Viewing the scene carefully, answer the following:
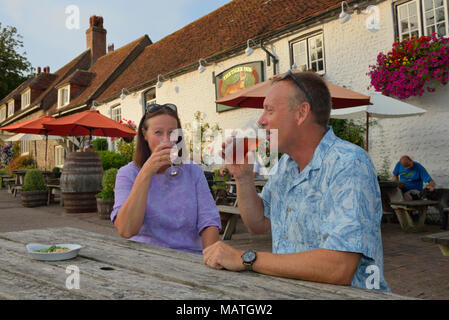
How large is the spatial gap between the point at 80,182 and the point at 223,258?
7949mm

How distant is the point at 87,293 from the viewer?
1183mm

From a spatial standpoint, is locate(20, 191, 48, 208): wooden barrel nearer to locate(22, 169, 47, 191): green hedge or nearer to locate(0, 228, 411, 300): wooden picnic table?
locate(22, 169, 47, 191): green hedge

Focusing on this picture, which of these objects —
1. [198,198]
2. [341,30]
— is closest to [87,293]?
[198,198]

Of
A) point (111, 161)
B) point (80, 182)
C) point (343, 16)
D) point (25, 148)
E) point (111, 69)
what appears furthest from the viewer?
point (25, 148)

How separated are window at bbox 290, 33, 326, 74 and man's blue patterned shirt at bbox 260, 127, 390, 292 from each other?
25.7ft

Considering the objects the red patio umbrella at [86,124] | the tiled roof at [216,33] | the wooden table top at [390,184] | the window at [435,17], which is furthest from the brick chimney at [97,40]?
the wooden table top at [390,184]

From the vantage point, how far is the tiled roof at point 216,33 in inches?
389

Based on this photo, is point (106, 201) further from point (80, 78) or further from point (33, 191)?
point (80, 78)

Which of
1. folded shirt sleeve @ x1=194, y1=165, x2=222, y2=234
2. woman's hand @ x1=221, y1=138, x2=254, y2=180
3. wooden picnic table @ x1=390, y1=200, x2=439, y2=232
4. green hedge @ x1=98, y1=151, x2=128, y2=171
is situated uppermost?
green hedge @ x1=98, y1=151, x2=128, y2=171

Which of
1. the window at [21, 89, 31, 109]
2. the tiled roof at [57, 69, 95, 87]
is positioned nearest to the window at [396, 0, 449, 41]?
the tiled roof at [57, 69, 95, 87]

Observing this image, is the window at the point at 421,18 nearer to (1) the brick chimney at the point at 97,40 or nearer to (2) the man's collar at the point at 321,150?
(2) the man's collar at the point at 321,150

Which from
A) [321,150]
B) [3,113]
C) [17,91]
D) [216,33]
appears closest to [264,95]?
[321,150]

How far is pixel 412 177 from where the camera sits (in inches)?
275

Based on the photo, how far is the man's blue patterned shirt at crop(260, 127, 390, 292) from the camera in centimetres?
128
